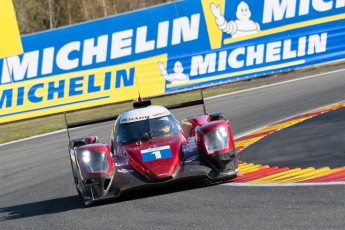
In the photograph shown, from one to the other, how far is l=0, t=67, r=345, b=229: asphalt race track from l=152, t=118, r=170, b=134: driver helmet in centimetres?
82

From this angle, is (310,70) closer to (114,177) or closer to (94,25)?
(94,25)

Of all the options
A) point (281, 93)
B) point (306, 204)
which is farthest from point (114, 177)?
point (281, 93)

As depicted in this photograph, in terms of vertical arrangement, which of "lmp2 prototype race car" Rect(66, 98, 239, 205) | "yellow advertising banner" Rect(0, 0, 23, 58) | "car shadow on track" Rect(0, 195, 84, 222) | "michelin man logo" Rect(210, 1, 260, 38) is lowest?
"michelin man logo" Rect(210, 1, 260, 38)

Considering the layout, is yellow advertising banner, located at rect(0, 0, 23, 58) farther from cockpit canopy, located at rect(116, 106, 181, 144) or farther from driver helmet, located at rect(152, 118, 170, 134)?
driver helmet, located at rect(152, 118, 170, 134)

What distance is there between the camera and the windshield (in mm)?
10688

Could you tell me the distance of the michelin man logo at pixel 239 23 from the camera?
24094mm

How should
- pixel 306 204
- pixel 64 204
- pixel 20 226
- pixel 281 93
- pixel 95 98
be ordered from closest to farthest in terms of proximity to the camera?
pixel 306 204 < pixel 20 226 < pixel 64 204 < pixel 281 93 < pixel 95 98

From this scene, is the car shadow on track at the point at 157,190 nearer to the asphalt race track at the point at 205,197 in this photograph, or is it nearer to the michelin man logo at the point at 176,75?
the asphalt race track at the point at 205,197

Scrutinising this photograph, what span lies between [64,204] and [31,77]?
13784mm

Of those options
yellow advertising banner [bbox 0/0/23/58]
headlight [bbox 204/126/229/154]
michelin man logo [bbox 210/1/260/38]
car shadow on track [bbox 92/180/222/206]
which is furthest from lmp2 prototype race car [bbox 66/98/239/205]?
michelin man logo [bbox 210/1/260/38]

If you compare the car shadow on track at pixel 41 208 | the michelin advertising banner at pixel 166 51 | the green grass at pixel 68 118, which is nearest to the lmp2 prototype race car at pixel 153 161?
the car shadow on track at pixel 41 208

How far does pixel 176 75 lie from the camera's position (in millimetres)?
23734

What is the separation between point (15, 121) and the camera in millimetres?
23688

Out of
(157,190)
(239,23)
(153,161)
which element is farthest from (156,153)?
(239,23)
